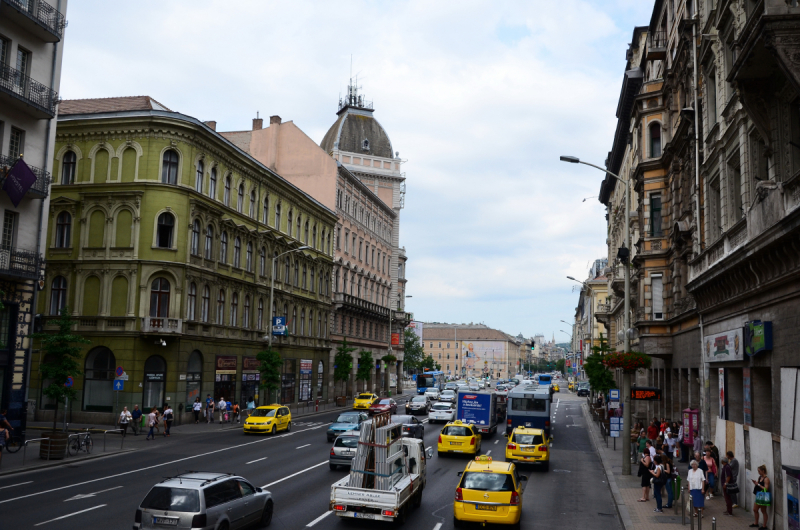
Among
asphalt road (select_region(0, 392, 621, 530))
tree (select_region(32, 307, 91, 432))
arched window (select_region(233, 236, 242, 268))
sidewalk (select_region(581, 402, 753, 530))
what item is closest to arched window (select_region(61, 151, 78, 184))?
arched window (select_region(233, 236, 242, 268))

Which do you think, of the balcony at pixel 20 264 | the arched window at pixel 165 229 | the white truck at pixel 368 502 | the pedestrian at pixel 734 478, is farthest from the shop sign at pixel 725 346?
the arched window at pixel 165 229

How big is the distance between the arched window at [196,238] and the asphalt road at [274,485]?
1277 cm

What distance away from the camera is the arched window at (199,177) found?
148 ft

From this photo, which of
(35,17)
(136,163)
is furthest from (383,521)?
(136,163)

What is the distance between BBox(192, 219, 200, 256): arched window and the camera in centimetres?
4484

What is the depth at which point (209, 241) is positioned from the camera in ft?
155

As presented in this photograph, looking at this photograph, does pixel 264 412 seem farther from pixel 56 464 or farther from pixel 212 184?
pixel 212 184

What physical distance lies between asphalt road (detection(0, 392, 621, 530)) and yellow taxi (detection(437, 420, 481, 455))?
1.80ft

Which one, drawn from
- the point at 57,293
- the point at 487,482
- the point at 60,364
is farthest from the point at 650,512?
the point at 57,293

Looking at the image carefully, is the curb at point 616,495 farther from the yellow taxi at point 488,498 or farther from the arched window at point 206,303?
the arched window at point 206,303

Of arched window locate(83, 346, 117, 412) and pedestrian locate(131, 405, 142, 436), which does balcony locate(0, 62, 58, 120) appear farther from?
pedestrian locate(131, 405, 142, 436)

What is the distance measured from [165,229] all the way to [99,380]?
9.78 meters

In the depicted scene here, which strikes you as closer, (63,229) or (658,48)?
(658,48)

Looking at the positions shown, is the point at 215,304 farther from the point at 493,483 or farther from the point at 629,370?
the point at 493,483
